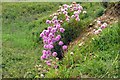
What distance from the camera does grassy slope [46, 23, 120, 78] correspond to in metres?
4.69

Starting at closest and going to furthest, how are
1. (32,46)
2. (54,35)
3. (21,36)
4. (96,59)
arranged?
(96,59) < (54,35) < (32,46) < (21,36)

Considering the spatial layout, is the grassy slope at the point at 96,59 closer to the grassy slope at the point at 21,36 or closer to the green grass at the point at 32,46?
the green grass at the point at 32,46

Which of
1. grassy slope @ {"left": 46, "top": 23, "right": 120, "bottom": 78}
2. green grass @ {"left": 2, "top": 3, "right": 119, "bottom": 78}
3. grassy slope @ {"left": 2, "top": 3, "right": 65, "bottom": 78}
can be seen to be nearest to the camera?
grassy slope @ {"left": 46, "top": 23, "right": 120, "bottom": 78}

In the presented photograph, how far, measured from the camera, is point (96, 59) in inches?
201

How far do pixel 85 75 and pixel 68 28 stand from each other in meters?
2.55

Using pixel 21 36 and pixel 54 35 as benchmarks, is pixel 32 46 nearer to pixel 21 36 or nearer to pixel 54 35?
pixel 21 36

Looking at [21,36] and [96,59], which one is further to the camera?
Answer: [21,36]

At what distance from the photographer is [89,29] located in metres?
7.16

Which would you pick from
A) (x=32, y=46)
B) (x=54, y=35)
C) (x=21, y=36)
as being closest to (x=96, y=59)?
(x=54, y=35)

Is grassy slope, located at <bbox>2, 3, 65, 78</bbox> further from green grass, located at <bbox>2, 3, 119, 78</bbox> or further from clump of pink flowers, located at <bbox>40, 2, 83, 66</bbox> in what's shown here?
clump of pink flowers, located at <bbox>40, 2, 83, 66</bbox>

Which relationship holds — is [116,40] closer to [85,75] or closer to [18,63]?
[85,75]

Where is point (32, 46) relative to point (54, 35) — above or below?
below

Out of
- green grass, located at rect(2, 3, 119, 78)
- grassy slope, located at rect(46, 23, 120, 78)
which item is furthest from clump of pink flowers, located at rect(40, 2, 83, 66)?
grassy slope, located at rect(46, 23, 120, 78)

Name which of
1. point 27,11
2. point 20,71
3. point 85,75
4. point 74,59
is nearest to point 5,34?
point 27,11
